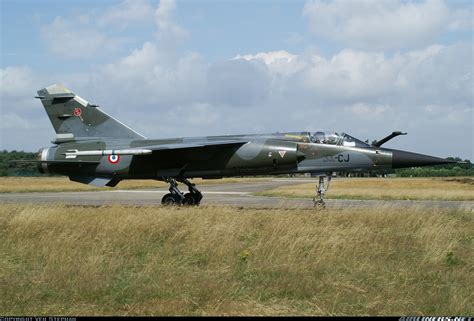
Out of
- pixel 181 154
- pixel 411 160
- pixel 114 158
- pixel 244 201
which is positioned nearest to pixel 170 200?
pixel 181 154

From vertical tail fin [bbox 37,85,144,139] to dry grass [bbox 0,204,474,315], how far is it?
725cm

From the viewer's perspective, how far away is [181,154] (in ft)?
59.5

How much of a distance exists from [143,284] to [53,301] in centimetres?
118

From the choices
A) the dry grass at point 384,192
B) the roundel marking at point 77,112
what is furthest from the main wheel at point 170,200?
the dry grass at point 384,192

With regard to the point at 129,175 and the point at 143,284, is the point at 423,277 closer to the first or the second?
the point at 143,284

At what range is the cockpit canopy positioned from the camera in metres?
17.5

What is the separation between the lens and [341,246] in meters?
9.17

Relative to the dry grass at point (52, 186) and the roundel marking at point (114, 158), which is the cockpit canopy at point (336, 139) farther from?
the dry grass at point (52, 186)

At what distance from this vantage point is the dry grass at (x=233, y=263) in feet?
20.0

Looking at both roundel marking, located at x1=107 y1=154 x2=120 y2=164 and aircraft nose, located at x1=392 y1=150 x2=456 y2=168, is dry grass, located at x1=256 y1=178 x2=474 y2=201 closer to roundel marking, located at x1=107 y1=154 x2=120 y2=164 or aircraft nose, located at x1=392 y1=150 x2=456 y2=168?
aircraft nose, located at x1=392 y1=150 x2=456 y2=168

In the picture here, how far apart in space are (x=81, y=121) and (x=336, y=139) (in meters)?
9.92

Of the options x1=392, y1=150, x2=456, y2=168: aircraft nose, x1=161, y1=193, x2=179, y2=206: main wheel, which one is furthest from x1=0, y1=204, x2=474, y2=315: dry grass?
x1=161, y1=193, x2=179, y2=206: main wheel

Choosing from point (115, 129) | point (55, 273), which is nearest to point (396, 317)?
point (55, 273)

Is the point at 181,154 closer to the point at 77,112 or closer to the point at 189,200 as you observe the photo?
the point at 189,200
